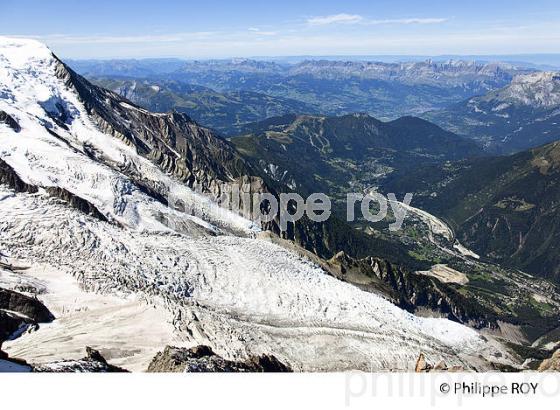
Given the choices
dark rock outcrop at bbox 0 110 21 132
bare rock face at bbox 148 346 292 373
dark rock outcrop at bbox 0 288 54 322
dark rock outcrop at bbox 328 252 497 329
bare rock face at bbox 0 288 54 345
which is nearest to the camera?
bare rock face at bbox 148 346 292 373

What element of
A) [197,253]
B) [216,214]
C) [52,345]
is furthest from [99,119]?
[52,345]

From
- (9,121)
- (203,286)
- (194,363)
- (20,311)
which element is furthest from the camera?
(9,121)

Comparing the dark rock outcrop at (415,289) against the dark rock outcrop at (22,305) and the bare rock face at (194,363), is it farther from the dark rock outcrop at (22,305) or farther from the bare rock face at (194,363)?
the dark rock outcrop at (22,305)


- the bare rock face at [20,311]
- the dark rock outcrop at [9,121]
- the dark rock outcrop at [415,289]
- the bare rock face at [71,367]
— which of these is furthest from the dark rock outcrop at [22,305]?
the dark rock outcrop at [415,289]

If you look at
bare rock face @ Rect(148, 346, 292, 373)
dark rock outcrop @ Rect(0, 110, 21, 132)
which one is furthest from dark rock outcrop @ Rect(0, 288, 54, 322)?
dark rock outcrop @ Rect(0, 110, 21, 132)

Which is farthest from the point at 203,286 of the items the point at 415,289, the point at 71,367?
the point at 415,289

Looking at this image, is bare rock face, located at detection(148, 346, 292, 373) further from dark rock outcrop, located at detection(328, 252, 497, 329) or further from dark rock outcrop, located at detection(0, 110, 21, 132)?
dark rock outcrop, located at detection(328, 252, 497, 329)

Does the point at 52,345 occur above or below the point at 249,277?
above

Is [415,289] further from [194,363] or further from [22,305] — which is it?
[194,363]

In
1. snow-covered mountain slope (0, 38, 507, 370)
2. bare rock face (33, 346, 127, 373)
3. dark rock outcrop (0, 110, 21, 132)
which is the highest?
dark rock outcrop (0, 110, 21, 132)
